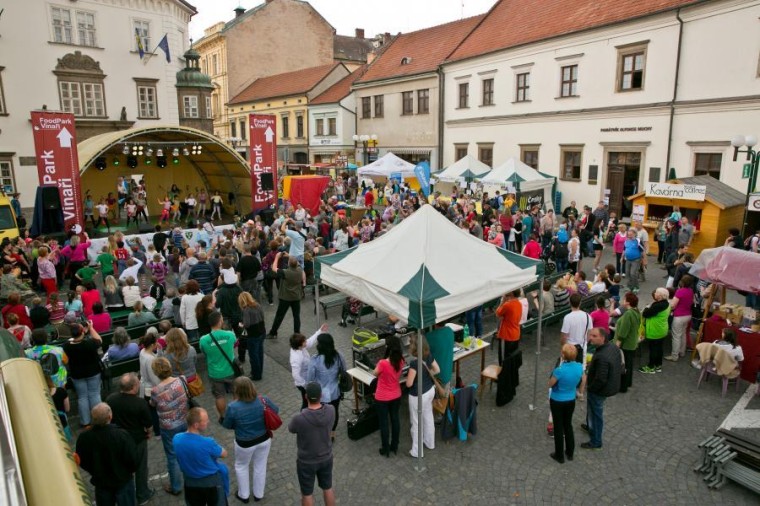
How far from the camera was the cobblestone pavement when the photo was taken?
5.65 m

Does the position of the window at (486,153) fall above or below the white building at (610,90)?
below

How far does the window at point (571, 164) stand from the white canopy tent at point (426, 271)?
1755 cm

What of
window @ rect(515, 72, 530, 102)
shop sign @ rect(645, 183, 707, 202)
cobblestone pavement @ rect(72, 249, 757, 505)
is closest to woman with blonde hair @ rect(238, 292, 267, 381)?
cobblestone pavement @ rect(72, 249, 757, 505)

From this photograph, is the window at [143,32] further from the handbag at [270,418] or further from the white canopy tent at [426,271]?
the handbag at [270,418]

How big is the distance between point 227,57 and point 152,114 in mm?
20407

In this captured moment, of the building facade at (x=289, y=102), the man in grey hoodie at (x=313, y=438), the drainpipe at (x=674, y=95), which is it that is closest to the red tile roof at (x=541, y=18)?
the drainpipe at (x=674, y=95)

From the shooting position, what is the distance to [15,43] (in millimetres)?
24234

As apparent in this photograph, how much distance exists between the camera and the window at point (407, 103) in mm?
32812

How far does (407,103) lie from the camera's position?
109 feet

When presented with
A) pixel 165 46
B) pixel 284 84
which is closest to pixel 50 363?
pixel 165 46

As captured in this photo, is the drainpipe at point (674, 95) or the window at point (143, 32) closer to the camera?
the drainpipe at point (674, 95)

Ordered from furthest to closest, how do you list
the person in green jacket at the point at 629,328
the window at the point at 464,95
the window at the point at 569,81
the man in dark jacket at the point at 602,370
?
the window at the point at 464,95
the window at the point at 569,81
the person in green jacket at the point at 629,328
the man in dark jacket at the point at 602,370

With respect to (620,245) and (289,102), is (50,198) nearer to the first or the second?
(620,245)

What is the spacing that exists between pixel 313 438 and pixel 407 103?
30713 mm
